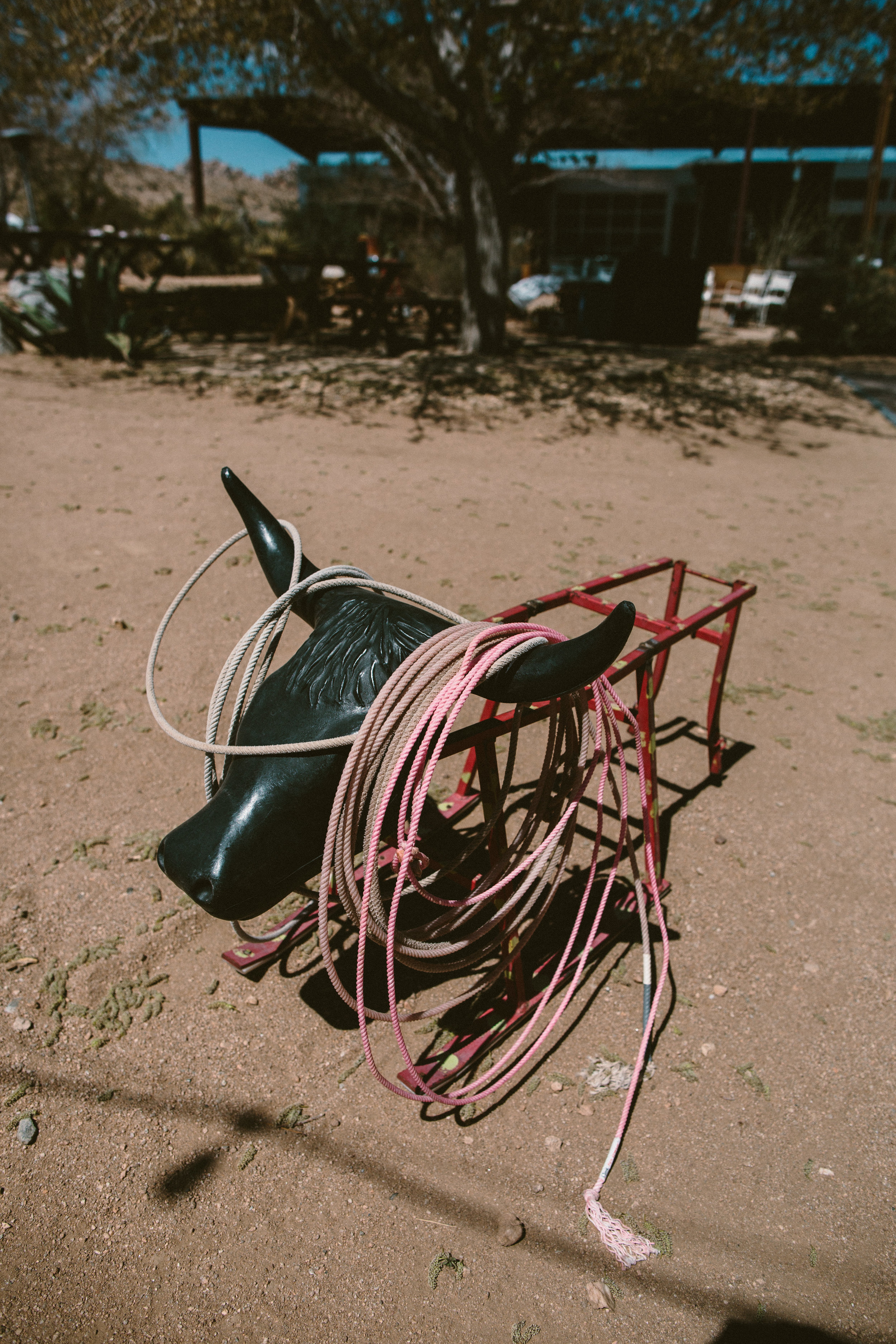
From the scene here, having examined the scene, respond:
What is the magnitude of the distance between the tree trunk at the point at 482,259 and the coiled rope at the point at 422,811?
32.8 ft

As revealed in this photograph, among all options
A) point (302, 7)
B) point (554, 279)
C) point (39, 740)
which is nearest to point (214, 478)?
point (39, 740)

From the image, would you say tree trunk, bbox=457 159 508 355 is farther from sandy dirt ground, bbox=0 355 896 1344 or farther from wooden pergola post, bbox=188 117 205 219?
wooden pergola post, bbox=188 117 205 219

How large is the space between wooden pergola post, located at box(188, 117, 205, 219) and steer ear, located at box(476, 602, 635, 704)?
2462 cm

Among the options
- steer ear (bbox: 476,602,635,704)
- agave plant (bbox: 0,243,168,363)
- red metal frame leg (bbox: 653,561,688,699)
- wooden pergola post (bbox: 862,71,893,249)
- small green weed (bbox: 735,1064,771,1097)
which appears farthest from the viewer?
wooden pergola post (bbox: 862,71,893,249)

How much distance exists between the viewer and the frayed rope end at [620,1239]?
175cm

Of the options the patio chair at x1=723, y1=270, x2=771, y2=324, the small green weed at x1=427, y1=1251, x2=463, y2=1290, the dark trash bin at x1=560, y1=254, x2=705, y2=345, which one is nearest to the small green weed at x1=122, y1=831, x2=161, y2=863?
the small green weed at x1=427, y1=1251, x2=463, y2=1290

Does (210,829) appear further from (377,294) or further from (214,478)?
(377,294)

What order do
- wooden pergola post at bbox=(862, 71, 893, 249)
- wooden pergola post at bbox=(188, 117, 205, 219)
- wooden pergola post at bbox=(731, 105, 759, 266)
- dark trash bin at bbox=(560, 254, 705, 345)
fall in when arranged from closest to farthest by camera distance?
dark trash bin at bbox=(560, 254, 705, 345) → wooden pergola post at bbox=(862, 71, 893, 249) → wooden pergola post at bbox=(731, 105, 759, 266) → wooden pergola post at bbox=(188, 117, 205, 219)

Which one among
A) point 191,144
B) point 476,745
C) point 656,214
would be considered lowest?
point 476,745

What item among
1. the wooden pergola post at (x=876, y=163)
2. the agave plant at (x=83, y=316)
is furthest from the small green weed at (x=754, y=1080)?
the wooden pergola post at (x=876, y=163)

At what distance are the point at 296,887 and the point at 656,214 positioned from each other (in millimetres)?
27008

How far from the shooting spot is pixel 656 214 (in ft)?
78.0

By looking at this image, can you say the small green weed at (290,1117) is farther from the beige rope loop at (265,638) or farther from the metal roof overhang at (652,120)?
the metal roof overhang at (652,120)

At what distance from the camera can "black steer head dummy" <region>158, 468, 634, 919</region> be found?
1603 mm
